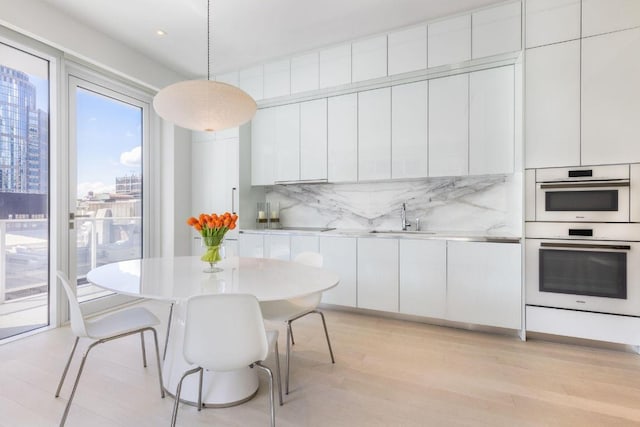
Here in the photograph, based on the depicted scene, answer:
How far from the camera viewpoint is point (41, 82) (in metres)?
2.99

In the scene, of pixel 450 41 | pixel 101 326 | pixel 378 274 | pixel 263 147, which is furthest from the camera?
pixel 263 147

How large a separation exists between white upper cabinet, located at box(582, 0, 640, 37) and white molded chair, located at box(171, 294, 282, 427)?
328 centimetres

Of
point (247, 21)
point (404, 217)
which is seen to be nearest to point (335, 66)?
point (247, 21)

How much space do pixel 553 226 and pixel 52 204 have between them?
449 cm

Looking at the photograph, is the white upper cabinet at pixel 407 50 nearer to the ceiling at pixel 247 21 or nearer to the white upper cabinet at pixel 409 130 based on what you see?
the ceiling at pixel 247 21

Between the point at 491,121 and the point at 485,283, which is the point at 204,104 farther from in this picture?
the point at 485,283

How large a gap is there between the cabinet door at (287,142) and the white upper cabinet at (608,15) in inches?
109

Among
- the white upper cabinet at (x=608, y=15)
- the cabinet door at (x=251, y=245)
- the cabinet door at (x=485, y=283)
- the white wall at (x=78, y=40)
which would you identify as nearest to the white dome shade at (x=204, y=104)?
the white wall at (x=78, y=40)

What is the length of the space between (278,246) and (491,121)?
101 inches

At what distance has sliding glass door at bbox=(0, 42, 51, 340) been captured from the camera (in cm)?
271

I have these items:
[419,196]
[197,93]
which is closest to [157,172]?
[197,93]

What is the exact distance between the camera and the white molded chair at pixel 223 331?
134 centimetres

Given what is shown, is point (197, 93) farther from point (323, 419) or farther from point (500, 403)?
point (500, 403)

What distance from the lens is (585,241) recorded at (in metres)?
2.58
